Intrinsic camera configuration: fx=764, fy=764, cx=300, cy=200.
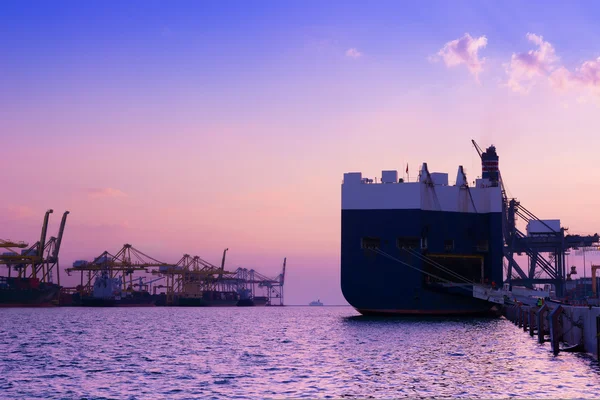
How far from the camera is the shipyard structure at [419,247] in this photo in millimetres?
79938

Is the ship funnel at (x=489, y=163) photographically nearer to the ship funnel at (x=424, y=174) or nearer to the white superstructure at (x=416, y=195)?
the white superstructure at (x=416, y=195)

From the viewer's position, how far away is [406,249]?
8031cm

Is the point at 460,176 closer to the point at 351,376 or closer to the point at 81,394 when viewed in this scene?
the point at 351,376

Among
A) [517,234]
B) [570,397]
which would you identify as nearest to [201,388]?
[570,397]

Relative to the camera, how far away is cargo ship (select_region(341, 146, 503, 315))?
79.9 meters

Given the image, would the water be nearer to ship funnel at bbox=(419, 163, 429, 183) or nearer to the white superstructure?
the white superstructure

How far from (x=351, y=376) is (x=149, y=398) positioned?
9.59 metres

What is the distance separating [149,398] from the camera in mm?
28578

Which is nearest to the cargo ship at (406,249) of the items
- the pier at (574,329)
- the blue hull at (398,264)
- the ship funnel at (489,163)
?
the blue hull at (398,264)

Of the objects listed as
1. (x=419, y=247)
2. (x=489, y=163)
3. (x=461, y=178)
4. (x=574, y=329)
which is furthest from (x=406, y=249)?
(x=574, y=329)

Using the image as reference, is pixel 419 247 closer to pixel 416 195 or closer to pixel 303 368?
pixel 416 195

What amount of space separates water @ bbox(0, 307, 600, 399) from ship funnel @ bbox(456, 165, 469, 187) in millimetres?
30196

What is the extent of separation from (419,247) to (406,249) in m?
1.49

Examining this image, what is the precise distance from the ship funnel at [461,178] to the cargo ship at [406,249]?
2924mm
